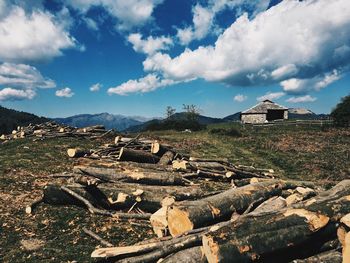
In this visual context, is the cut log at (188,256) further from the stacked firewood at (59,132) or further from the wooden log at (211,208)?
the stacked firewood at (59,132)

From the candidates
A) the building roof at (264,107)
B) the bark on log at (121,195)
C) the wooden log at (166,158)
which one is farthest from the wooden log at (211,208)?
the building roof at (264,107)

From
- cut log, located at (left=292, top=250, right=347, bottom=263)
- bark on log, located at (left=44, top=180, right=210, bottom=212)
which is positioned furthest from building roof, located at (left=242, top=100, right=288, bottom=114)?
cut log, located at (left=292, top=250, right=347, bottom=263)

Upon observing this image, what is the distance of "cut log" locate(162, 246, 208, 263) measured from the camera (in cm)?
670

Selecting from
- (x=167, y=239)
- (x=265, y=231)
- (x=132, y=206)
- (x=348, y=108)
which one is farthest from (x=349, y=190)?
(x=348, y=108)

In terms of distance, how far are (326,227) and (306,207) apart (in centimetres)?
54

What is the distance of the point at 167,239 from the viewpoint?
764 cm

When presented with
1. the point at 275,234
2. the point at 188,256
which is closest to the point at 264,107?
the point at 275,234

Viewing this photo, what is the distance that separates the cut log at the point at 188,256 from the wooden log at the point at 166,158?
445 inches

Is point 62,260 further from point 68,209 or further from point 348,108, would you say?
point 348,108

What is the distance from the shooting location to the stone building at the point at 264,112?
65.5 metres

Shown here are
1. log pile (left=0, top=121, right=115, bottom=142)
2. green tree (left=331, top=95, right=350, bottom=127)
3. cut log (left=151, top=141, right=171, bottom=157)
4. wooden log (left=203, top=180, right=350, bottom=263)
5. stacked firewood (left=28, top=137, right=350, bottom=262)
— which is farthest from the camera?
green tree (left=331, top=95, right=350, bottom=127)

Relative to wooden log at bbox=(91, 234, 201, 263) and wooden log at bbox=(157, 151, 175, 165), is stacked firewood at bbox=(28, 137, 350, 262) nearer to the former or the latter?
wooden log at bbox=(91, 234, 201, 263)

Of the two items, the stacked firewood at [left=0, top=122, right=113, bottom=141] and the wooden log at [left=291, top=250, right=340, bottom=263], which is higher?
the stacked firewood at [left=0, top=122, right=113, bottom=141]

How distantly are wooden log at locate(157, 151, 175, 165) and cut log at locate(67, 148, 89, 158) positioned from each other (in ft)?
16.8
